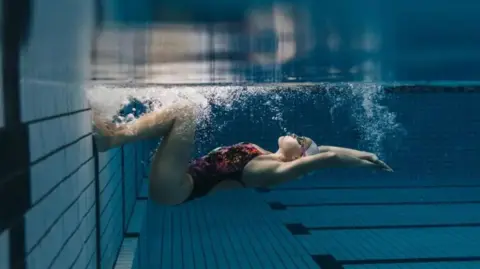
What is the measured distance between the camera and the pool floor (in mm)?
5766

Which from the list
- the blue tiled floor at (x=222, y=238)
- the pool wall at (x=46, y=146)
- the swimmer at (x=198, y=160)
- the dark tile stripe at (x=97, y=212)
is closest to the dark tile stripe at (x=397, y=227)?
the blue tiled floor at (x=222, y=238)

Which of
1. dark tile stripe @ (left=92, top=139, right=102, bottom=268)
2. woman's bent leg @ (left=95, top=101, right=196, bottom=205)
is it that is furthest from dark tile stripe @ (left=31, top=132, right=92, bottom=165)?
woman's bent leg @ (left=95, top=101, right=196, bottom=205)

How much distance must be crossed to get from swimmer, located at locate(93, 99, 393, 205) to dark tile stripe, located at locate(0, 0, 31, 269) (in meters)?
1.92

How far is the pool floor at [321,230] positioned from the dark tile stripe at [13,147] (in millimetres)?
4040

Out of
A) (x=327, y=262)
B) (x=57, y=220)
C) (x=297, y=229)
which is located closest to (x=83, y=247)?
(x=57, y=220)

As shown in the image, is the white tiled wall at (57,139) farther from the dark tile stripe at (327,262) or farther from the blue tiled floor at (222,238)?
the dark tile stripe at (327,262)

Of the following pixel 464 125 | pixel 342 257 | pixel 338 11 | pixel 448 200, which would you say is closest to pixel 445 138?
pixel 464 125

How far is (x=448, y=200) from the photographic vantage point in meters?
9.24

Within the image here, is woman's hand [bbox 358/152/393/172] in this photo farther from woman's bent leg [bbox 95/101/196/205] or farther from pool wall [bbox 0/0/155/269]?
pool wall [bbox 0/0/155/269]

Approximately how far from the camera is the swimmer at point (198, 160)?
3.80 metres

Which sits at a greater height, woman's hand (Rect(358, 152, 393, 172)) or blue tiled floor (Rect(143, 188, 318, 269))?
woman's hand (Rect(358, 152, 393, 172))

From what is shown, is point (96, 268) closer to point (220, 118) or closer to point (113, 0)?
point (113, 0)

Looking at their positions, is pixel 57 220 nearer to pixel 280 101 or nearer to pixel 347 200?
pixel 347 200

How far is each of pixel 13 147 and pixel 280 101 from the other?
1111 cm
